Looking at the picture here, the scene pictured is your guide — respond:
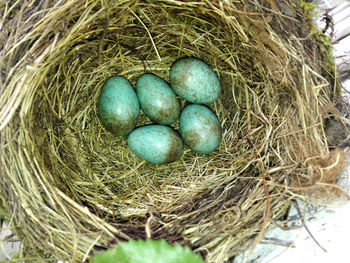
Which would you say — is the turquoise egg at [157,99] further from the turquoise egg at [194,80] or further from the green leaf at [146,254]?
the green leaf at [146,254]

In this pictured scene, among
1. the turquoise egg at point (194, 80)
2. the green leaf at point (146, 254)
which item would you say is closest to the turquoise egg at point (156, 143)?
the turquoise egg at point (194, 80)

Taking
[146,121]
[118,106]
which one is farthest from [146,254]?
[146,121]

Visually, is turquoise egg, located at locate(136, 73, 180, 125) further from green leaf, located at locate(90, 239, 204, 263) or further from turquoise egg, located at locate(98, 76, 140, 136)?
green leaf, located at locate(90, 239, 204, 263)

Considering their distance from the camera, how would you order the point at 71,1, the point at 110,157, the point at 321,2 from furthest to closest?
the point at 110,157 < the point at 321,2 < the point at 71,1

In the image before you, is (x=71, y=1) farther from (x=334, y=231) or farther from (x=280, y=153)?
(x=334, y=231)

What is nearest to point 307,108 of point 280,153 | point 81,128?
point 280,153

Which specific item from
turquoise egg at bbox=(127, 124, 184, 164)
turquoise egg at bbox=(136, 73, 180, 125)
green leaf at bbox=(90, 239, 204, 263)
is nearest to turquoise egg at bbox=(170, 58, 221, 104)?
turquoise egg at bbox=(136, 73, 180, 125)
